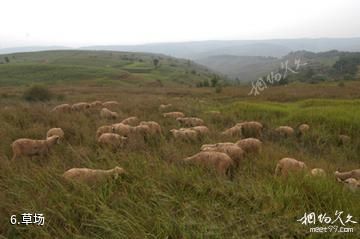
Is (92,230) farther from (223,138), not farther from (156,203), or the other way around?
(223,138)

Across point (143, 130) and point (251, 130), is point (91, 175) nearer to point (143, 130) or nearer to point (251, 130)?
point (143, 130)

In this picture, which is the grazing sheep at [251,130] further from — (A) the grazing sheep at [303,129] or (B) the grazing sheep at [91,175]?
(B) the grazing sheep at [91,175]

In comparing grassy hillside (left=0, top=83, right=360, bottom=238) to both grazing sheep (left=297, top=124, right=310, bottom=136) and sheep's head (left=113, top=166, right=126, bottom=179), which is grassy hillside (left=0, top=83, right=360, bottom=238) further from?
grazing sheep (left=297, top=124, right=310, bottom=136)

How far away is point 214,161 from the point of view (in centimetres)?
551

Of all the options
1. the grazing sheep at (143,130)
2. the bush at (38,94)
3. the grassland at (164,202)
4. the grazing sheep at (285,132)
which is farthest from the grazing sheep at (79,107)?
the bush at (38,94)

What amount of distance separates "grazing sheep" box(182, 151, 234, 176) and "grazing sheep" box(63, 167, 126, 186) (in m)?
1.30

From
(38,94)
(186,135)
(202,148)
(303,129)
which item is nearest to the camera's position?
(202,148)

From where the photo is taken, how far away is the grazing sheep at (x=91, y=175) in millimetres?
4582

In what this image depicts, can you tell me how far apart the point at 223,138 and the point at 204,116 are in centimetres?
615

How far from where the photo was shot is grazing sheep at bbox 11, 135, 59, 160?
6.98 meters

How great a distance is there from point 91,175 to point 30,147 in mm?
3180

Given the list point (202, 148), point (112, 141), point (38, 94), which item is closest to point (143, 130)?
point (112, 141)

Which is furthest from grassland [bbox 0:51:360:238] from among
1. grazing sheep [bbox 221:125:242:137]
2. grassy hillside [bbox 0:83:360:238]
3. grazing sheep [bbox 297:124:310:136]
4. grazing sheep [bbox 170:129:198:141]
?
grazing sheep [bbox 297:124:310:136]

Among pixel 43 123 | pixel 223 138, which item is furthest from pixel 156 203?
pixel 43 123
